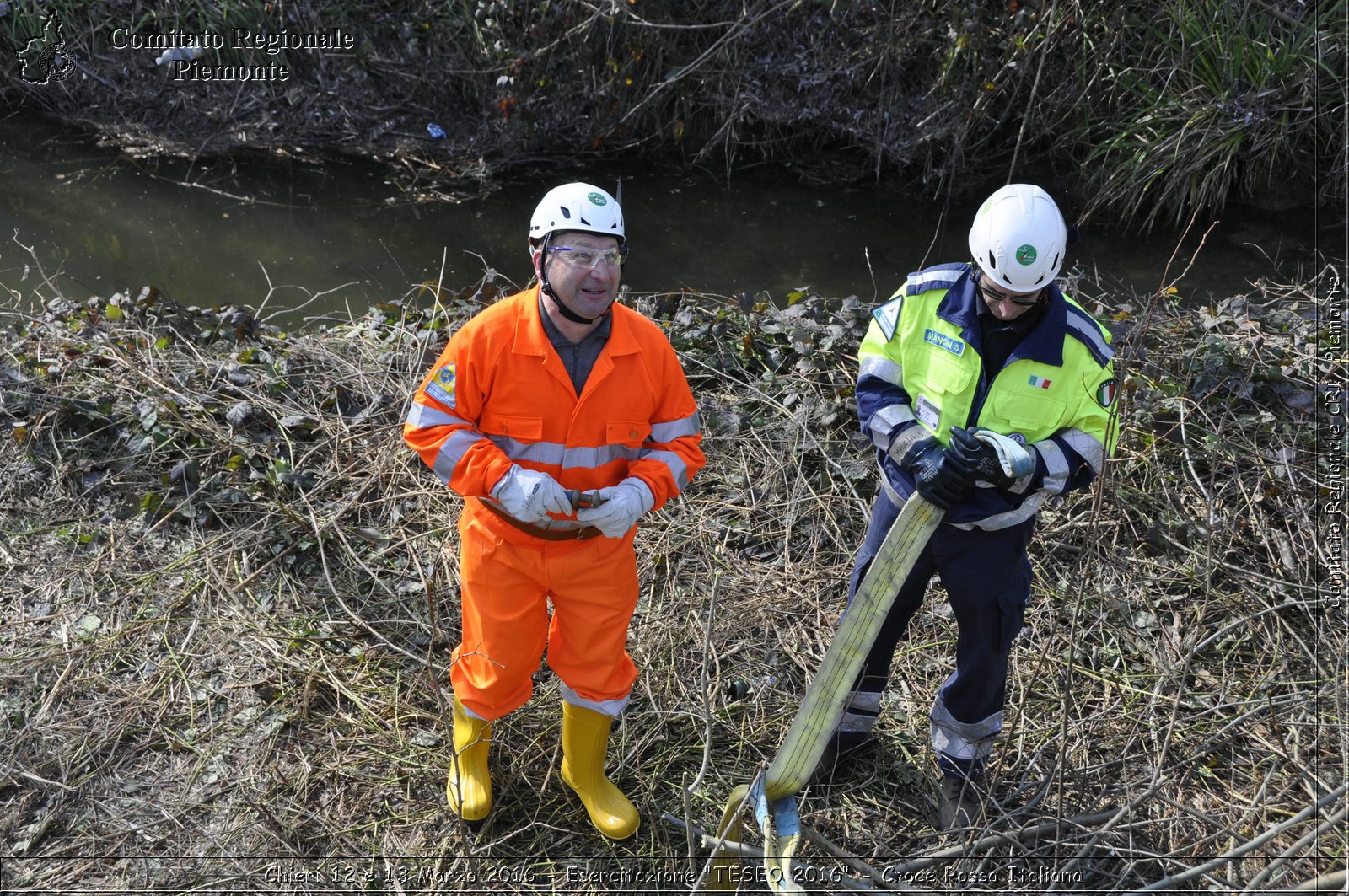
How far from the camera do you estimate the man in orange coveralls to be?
2.79m

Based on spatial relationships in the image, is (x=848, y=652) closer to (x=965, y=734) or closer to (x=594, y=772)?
(x=965, y=734)

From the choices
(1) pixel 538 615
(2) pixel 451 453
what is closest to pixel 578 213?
(2) pixel 451 453

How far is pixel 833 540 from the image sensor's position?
14.4 ft

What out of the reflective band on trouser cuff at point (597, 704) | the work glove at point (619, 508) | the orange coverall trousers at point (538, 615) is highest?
the work glove at point (619, 508)

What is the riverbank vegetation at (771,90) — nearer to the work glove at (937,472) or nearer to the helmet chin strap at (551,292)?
the work glove at (937,472)

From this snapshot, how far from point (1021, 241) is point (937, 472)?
0.64m

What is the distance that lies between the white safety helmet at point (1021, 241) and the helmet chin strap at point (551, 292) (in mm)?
1018

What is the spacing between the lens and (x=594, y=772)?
10.8 feet

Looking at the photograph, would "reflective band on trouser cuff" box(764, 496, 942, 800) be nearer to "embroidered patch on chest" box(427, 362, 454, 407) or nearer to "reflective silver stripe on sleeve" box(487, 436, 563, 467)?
"reflective silver stripe on sleeve" box(487, 436, 563, 467)

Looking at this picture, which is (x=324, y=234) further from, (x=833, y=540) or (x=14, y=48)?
(x=833, y=540)

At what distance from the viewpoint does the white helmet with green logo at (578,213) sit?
278 centimetres

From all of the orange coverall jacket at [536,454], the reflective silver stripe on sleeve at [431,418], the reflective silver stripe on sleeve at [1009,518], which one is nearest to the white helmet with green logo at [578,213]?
the orange coverall jacket at [536,454]

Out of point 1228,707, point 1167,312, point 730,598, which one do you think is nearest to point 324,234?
point 730,598

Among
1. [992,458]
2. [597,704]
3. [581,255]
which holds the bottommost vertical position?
[597,704]
